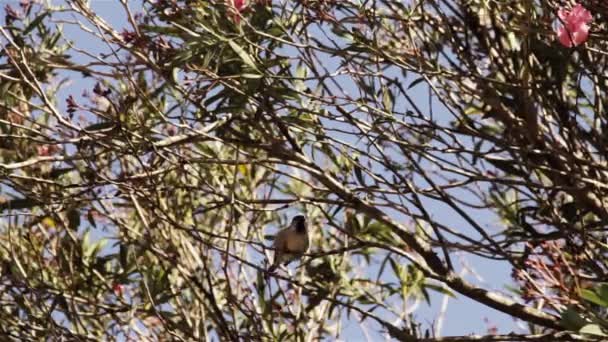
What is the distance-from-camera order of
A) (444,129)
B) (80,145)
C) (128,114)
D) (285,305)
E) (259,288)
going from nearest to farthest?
(444,129)
(80,145)
(128,114)
(259,288)
(285,305)

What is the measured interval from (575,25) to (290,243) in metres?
1.99

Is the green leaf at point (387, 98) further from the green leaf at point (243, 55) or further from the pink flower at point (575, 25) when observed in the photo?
the pink flower at point (575, 25)

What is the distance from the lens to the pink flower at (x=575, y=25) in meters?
3.03

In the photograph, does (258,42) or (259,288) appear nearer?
(258,42)

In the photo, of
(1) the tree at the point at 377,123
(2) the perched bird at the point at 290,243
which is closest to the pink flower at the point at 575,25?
(1) the tree at the point at 377,123

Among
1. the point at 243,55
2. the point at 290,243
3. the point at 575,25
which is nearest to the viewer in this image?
the point at 575,25

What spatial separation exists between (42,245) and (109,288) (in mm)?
432

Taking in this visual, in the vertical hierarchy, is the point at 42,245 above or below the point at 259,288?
above

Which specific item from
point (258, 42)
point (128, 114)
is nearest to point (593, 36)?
point (258, 42)

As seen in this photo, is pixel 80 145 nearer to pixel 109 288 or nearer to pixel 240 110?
pixel 240 110

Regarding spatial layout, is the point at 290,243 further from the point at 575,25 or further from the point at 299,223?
the point at 575,25

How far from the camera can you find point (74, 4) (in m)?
3.80

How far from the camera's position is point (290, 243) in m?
4.70

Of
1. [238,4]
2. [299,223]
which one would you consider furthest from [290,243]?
[238,4]
